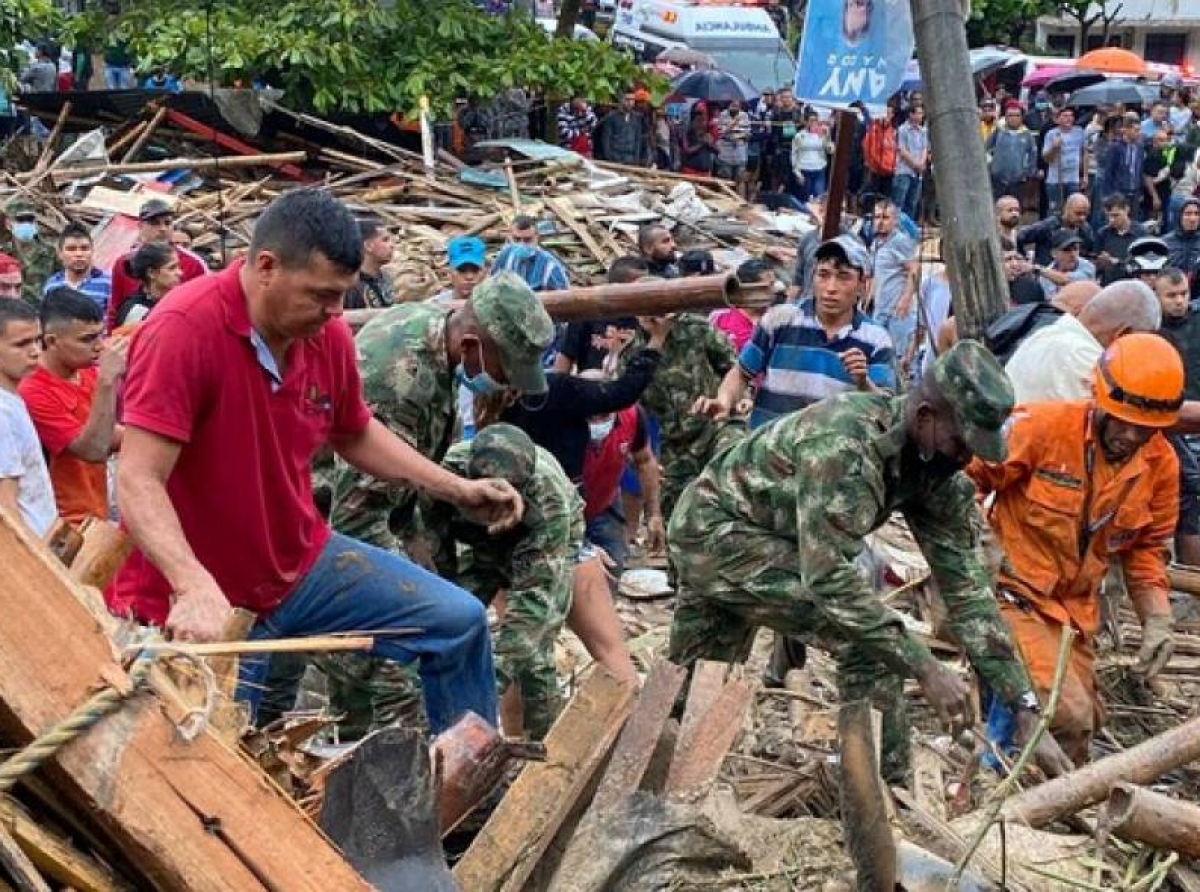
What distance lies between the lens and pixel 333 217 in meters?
4.44

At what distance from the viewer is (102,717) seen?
2639mm

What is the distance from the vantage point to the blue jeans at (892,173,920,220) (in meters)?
23.0

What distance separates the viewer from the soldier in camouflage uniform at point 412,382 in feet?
18.8

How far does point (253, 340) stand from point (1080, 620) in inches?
140

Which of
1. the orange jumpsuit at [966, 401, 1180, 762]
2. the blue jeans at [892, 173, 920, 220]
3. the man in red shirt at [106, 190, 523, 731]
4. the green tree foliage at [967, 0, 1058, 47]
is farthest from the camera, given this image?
the green tree foliage at [967, 0, 1058, 47]

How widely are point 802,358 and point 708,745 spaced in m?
4.49

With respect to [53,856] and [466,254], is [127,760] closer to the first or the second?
[53,856]

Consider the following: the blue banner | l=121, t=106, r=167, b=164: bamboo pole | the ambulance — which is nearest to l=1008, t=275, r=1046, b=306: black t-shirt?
the blue banner

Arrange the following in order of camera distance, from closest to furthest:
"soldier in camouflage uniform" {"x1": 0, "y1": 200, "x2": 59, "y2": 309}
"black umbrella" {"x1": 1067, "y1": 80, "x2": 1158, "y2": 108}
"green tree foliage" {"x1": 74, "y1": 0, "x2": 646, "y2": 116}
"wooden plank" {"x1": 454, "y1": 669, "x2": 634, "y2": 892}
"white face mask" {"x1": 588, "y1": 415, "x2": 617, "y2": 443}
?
"wooden plank" {"x1": 454, "y1": 669, "x2": 634, "y2": 892}, "white face mask" {"x1": 588, "y1": 415, "x2": 617, "y2": 443}, "soldier in camouflage uniform" {"x1": 0, "y1": 200, "x2": 59, "y2": 309}, "green tree foliage" {"x1": 74, "y1": 0, "x2": 646, "y2": 116}, "black umbrella" {"x1": 1067, "y1": 80, "x2": 1158, "y2": 108}

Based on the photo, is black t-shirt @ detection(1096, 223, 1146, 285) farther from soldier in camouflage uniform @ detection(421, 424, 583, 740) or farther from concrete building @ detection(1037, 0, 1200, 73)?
concrete building @ detection(1037, 0, 1200, 73)

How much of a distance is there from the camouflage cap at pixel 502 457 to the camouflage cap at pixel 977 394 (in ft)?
4.54

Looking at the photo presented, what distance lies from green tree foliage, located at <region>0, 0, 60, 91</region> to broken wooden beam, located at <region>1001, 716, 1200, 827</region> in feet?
49.6

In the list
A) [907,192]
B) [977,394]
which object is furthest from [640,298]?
[907,192]

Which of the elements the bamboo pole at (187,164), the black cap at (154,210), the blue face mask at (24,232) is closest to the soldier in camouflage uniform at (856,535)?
the black cap at (154,210)
